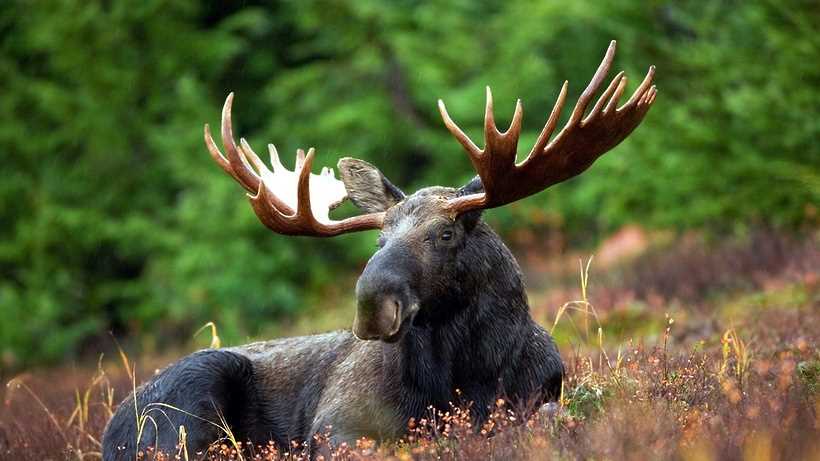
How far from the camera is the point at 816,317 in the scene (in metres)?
7.36

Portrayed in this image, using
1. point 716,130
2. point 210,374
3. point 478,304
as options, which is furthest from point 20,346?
point 478,304

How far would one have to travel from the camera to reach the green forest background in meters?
17.6

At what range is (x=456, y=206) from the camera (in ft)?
16.7

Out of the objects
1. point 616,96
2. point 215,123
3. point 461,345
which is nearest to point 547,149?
point 616,96

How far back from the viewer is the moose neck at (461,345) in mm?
5078

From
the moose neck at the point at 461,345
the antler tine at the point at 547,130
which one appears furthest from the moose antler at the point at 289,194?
the antler tine at the point at 547,130

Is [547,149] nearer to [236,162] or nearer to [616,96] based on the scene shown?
[616,96]

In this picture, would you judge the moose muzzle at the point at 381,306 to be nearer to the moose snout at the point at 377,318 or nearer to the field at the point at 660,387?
the moose snout at the point at 377,318

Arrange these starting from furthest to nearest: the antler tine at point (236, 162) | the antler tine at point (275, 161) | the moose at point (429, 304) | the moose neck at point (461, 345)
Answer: the antler tine at point (275, 161) < the antler tine at point (236, 162) < the moose neck at point (461, 345) < the moose at point (429, 304)

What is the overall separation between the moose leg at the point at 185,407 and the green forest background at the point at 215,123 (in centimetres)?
915

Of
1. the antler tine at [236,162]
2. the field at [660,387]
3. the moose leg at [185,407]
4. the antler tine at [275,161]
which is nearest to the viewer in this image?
the field at [660,387]

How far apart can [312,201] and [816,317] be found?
12.1 feet

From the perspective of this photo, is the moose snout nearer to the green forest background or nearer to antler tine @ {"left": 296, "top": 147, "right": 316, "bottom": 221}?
antler tine @ {"left": 296, "top": 147, "right": 316, "bottom": 221}

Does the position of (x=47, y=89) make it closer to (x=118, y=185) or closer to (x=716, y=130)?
(x=118, y=185)
